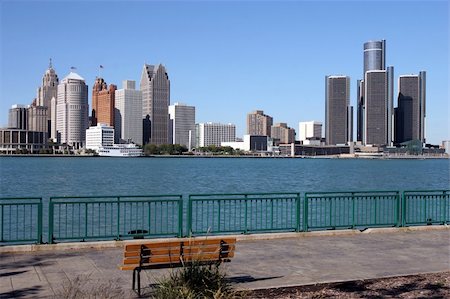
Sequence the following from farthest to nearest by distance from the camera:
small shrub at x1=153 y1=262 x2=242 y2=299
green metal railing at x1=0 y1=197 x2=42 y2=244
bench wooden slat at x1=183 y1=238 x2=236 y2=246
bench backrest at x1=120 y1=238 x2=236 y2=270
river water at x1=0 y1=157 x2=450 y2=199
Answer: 1. river water at x1=0 y1=157 x2=450 y2=199
2. green metal railing at x1=0 y1=197 x2=42 y2=244
3. bench wooden slat at x1=183 y1=238 x2=236 y2=246
4. bench backrest at x1=120 y1=238 x2=236 y2=270
5. small shrub at x1=153 y1=262 x2=242 y2=299

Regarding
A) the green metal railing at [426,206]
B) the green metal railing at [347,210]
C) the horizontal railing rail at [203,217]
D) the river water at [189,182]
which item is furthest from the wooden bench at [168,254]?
the river water at [189,182]

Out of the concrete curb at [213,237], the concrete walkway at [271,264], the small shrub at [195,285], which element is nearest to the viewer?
the small shrub at [195,285]

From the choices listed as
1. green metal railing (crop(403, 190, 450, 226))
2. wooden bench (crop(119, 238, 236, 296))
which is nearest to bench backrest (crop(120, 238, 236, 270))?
wooden bench (crop(119, 238, 236, 296))

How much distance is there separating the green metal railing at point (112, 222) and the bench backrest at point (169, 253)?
4.50 m

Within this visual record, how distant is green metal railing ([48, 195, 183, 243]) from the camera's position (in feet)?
48.0

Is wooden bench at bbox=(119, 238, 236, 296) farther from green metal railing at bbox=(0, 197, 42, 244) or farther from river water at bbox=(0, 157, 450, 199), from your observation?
A: river water at bbox=(0, 157, 450, 199)

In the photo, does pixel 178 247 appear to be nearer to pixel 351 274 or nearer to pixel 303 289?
pixel 303 289

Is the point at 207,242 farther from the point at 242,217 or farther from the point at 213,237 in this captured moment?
the point at 242,217

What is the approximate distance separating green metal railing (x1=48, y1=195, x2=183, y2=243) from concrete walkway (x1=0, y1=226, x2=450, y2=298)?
4.43 feet

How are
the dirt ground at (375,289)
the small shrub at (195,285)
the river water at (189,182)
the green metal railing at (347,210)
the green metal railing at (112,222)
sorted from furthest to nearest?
the river water at (189,182), the green metal railing at (347,210), the green metal railing at (112,222), the dirt ground at (375,289), the small shrub at (195,285)

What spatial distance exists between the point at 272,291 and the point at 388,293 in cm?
192

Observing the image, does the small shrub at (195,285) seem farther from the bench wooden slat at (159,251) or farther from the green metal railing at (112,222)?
the green metal railing at (112,222)

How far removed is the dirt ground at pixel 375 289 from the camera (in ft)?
31.0

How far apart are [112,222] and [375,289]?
14.4 meters
